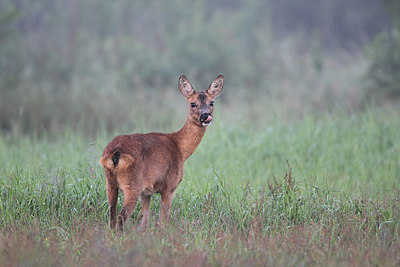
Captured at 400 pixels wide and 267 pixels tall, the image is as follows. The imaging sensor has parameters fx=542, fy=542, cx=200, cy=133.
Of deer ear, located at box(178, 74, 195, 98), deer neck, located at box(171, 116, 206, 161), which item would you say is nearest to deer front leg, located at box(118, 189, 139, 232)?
deer neck, located at box(171, 116, 206, 161)

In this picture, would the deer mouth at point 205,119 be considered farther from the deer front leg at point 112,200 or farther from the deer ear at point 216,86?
the deer front leg at point 112,200

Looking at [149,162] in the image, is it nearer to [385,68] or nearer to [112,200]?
[112,200]

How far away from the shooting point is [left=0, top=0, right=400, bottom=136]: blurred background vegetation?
12938 millimetres

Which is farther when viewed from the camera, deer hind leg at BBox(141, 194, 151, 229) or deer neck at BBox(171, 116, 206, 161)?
deer neck at BBox(171, 116, 206, 161)

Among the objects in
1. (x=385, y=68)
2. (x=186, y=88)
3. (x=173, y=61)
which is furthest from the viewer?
(x=173, y=61)

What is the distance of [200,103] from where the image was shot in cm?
608

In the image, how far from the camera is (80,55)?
2256cm

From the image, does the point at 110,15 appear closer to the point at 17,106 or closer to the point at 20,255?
the point at 17,106

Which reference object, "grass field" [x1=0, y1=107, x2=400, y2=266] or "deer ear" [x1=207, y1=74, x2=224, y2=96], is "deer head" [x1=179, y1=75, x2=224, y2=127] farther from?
"grass field" [x1=0, y1=107, x2=400, y2=266]

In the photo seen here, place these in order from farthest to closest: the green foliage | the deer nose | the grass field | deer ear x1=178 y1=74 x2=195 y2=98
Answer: the green foliage, deer ear x1=178 y1=74 x2=195 y2=98, the deer nose, the grass field

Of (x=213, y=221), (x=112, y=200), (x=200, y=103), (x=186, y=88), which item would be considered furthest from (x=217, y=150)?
(x=112, y=200)

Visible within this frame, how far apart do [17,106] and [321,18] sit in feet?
80.7

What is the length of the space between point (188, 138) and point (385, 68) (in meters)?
10.2

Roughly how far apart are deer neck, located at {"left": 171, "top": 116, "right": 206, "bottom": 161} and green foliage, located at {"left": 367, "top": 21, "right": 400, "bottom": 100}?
30.2 feet
